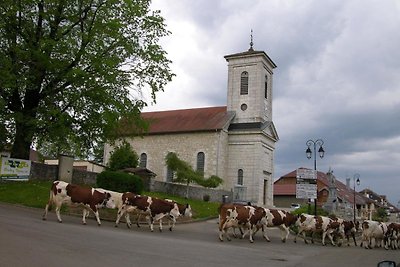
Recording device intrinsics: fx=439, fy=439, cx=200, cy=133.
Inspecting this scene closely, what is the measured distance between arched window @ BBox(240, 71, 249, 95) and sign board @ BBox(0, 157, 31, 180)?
3237cm

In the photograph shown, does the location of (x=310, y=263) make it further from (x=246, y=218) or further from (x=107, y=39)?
(x=107, y=39)

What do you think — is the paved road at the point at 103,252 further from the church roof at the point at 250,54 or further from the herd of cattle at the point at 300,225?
the church roof at the point at 250,54

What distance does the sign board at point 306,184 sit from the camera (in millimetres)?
27352

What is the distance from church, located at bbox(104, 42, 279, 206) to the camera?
169 ft

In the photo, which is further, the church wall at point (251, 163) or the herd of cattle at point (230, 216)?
the church wall at point (251, 163)

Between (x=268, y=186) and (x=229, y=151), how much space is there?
6.54 m

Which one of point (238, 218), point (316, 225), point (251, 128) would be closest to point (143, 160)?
point (251, 128)

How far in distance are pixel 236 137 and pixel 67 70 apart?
98.6ft

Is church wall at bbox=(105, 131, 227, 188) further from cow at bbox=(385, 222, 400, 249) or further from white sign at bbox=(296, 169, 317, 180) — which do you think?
cow at bbox=(385, 222, 400, 249)

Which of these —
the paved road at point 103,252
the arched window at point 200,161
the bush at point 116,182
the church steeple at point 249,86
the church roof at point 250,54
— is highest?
the church roof at point 250,54

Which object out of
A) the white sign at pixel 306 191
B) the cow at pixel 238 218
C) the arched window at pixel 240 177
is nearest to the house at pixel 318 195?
the arched window at pixel 240 177

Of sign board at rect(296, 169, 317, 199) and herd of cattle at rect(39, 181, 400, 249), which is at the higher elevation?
sign board at rect(296, 169, 317, 199)

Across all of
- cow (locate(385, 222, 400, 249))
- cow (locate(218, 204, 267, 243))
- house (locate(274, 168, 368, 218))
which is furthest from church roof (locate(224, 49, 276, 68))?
cow (locate(218, 204, 267, 243))

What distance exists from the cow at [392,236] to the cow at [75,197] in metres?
15.7
